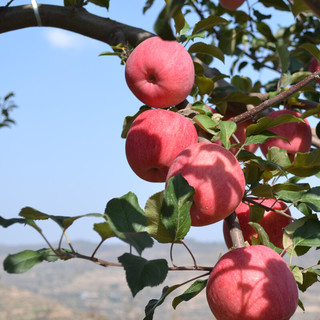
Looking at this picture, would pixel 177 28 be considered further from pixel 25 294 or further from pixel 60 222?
pixel 25 294

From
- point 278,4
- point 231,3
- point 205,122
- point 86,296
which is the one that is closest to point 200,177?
point 205,122

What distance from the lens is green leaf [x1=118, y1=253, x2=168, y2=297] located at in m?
0.63

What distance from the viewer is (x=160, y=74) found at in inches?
37.5

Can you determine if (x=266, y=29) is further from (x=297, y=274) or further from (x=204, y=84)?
(x=297, y=274)

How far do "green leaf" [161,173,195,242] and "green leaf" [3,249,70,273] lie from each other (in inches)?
7.8

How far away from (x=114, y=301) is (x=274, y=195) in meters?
11.0

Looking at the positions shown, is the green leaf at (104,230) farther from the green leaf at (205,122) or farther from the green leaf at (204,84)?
the green leaf at (204,84)

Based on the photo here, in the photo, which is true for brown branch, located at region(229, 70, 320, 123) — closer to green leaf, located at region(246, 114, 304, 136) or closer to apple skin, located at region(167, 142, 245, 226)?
green leaf, located at region(246, 114, 304, 136)

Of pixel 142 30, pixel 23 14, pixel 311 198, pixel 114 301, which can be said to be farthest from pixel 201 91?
pixel 114 301

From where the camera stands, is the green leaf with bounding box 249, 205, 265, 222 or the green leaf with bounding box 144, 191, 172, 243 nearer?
the green leaf with bounding box 144, 191, 172, 243

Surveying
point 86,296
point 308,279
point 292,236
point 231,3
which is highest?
point 231,3

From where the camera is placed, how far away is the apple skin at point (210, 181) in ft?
2.56

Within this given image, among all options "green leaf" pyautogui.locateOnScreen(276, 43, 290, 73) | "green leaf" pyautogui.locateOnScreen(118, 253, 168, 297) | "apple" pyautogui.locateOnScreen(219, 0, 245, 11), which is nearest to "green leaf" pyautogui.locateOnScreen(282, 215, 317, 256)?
"green leaf" pyautogui.locateOnScreen(118, 253, 168, 297)

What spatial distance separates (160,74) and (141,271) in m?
0.47
